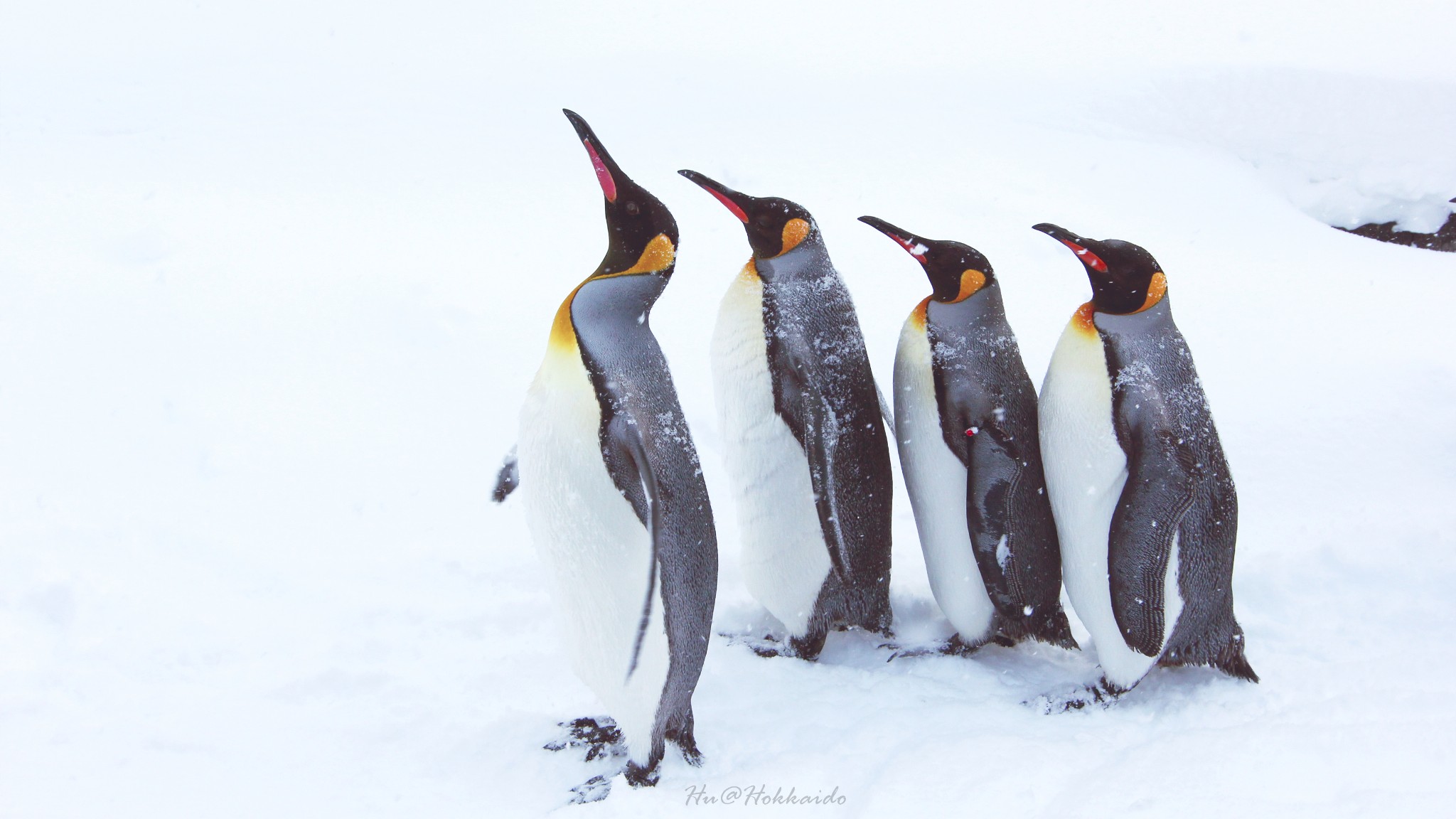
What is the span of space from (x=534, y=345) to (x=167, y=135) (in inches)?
102

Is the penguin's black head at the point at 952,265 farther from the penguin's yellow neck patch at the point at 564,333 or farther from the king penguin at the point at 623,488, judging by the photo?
the penguin's yellow neck patch at the point at 564,333

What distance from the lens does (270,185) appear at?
4.20 m

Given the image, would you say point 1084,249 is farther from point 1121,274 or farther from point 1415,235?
point 1415,235

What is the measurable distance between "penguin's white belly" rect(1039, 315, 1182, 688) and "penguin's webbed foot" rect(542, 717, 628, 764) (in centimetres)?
126

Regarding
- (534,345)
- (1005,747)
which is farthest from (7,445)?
(1005,747)

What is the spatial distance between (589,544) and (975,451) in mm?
1074

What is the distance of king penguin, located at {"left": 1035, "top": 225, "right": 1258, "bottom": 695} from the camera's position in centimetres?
226

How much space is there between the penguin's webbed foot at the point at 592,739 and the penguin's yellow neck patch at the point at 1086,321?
1.53 meters

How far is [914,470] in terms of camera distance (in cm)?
257

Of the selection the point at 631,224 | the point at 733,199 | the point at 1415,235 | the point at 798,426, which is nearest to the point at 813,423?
the point at 798,426

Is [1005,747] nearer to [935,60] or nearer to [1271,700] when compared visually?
[1271,700]

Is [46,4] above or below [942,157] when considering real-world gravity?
above

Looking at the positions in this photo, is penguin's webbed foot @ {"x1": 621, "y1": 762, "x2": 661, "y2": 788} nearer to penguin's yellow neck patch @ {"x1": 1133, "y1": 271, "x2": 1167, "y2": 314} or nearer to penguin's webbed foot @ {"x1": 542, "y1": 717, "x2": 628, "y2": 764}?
penguin's webbed foot @ {"x1": 542, "y1": 717, "x2": 628, "y2": 764}

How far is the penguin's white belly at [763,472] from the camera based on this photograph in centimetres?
245
